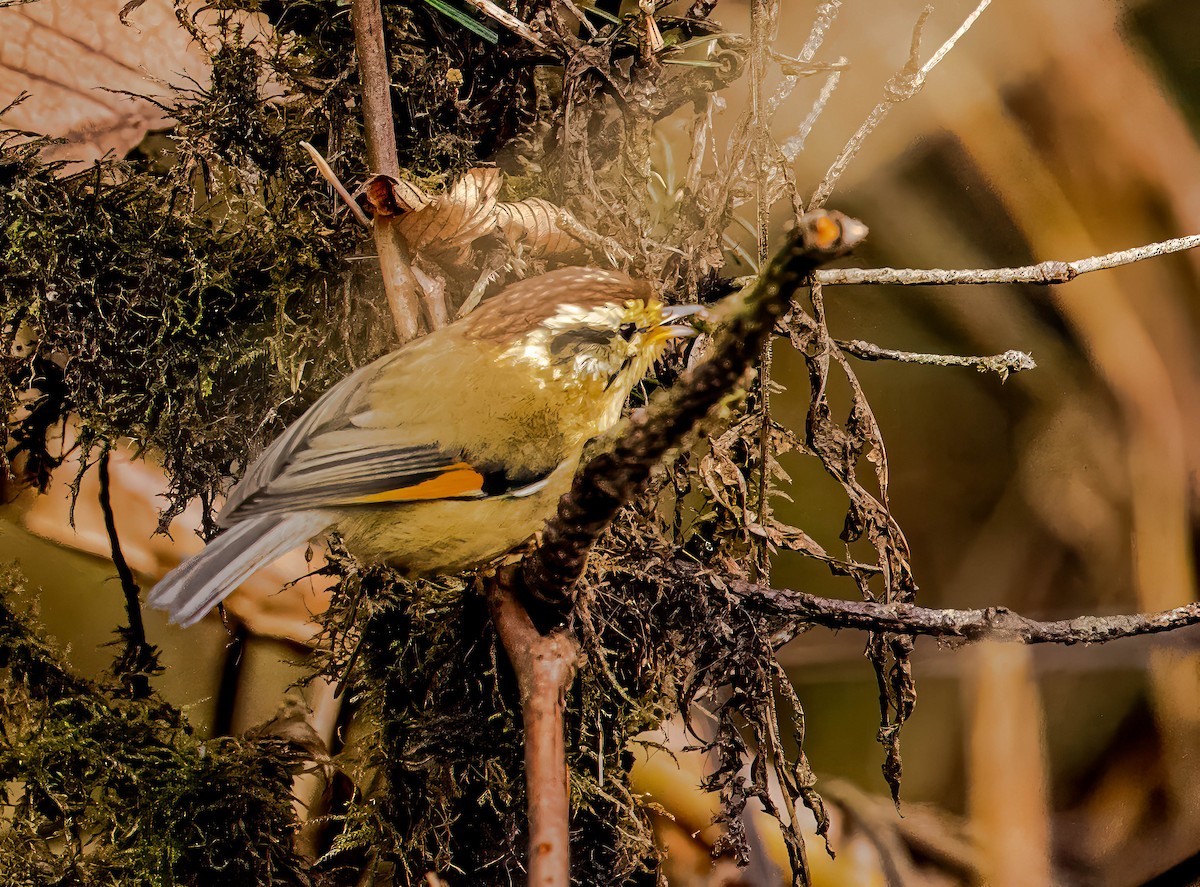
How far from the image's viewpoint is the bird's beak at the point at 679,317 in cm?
110

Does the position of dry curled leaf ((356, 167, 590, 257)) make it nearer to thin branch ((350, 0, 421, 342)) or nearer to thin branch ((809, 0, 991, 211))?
thin branch ((350, 0, 421, 342))

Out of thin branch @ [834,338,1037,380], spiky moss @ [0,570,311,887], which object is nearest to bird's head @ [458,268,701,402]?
thin branch @ [834,338,1037,380]

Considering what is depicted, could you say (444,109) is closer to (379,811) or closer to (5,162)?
(5,162)

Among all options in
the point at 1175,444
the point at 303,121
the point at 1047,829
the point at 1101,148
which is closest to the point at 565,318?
the point at 303,121

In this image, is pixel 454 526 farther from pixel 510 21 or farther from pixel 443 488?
pixel 510 21

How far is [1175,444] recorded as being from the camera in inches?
62.9

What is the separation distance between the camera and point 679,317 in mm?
1127

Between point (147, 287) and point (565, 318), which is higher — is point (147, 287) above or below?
above

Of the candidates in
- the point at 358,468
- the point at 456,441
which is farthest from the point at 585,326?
the point at 358,468

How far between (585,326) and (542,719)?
1.58 ft

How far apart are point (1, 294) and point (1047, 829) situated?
205cm

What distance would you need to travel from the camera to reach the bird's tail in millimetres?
1072

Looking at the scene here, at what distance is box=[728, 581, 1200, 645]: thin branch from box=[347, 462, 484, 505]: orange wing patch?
47cm

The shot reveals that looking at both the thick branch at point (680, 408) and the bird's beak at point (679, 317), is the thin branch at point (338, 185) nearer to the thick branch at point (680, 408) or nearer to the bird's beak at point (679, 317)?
the bird's beak at point (679, 317)
